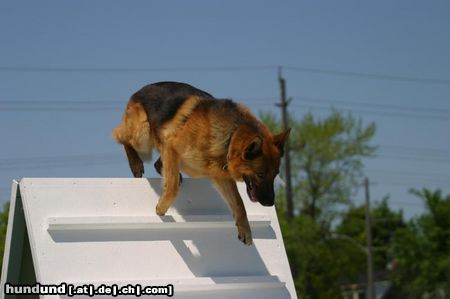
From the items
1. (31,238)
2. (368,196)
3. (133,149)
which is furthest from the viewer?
(368,196)

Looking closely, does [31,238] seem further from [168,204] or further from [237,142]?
[237,142]

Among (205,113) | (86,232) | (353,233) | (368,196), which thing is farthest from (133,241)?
(353,233)

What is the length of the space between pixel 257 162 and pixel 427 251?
25.2 m

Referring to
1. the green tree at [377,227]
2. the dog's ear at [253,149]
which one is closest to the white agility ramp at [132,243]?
the dog's ear at [253,149]

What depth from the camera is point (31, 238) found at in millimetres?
5625

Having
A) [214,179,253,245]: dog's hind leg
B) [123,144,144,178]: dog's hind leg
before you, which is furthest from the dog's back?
[214,179,253,245]: dog's hind leg

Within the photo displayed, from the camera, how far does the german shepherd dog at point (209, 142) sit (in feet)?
19.6

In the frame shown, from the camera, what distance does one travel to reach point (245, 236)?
6262 millimetres

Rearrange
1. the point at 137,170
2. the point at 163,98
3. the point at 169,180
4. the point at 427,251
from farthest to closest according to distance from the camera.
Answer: the point at 427,251 → the point at 137,170 → the point at 163,98 → the point at 169,180

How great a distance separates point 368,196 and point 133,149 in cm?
3488

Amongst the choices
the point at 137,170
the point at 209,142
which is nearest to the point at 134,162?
the point at 137,170

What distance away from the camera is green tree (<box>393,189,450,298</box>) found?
28344 millimetres

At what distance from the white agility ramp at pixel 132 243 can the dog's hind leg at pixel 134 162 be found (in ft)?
2.98

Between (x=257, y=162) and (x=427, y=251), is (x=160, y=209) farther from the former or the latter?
(x=427, y=251)
